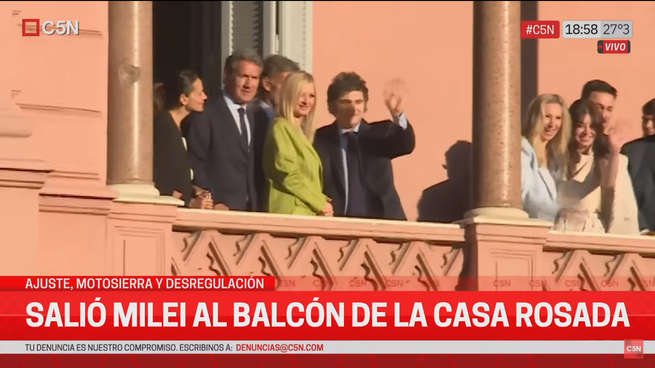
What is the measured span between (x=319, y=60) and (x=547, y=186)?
364 centimetres

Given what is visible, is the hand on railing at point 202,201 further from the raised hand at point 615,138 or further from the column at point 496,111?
the raised hand at point 615,138

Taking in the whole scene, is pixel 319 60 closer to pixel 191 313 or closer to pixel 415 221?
pixel 415 221

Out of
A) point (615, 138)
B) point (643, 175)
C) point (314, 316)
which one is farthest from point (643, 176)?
point (314, 316)

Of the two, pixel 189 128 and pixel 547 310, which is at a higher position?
pixel 189 128

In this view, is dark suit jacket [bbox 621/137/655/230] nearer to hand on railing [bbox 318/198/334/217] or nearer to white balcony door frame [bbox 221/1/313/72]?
hand on railing [bbox 318/198/334/217]

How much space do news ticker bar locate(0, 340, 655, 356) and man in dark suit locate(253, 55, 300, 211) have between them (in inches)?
126

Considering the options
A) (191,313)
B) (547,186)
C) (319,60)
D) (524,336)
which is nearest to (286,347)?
(191,313)

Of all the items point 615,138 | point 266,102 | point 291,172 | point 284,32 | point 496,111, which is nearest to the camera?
point 291,172

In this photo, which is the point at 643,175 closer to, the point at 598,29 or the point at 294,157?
the point at 598,29

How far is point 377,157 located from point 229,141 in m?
1.23

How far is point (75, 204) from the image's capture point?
56.6 feet

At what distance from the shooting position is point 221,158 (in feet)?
59.2

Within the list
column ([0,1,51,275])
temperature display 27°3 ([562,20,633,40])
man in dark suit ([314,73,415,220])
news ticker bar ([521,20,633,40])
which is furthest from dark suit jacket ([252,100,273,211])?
temperature display 27°3 ([562,20,633,40])

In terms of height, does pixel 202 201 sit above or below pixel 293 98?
below
